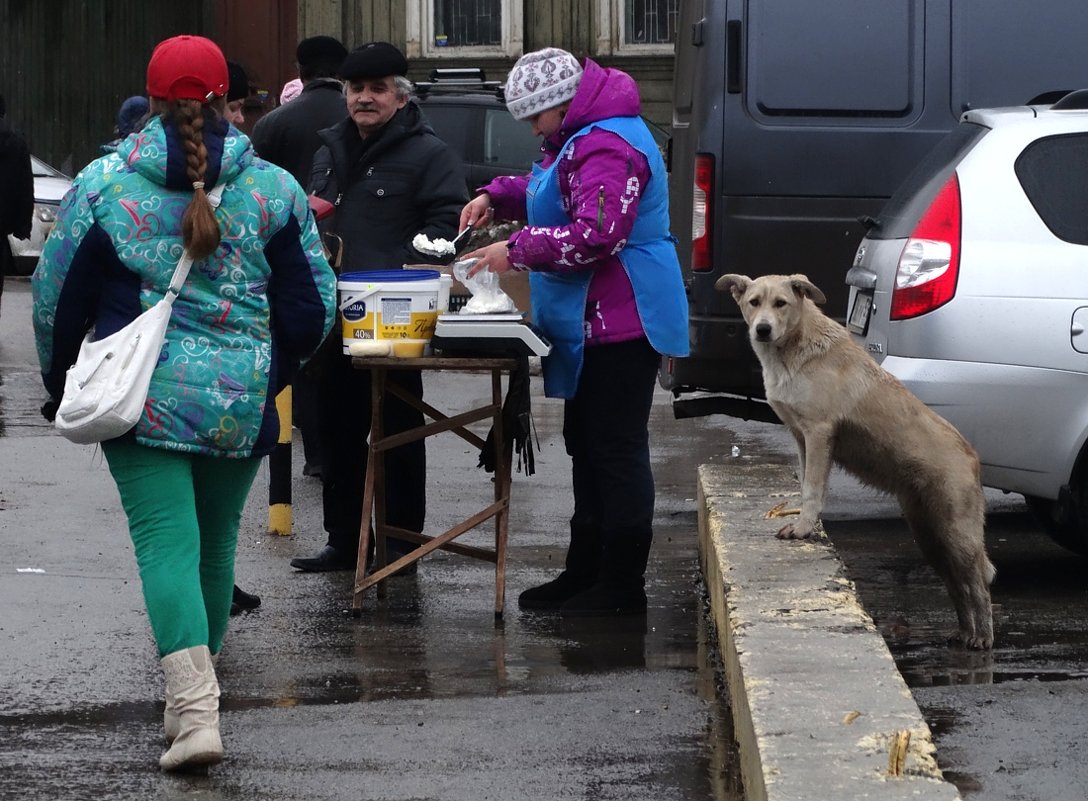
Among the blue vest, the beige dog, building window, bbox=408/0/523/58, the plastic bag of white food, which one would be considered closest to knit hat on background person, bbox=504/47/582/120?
the blue vest

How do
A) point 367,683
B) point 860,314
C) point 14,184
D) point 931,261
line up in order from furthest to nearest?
point 14,184
point 860,314
point 931,261
point 367,683

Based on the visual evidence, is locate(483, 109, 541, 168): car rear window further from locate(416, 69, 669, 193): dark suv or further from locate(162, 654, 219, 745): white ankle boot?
locate(162, 654, 219, 745): white ankle boot

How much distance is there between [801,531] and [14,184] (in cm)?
713

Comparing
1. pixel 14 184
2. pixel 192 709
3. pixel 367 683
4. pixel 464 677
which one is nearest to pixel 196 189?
pixel 192 709

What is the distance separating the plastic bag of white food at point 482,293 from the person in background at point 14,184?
6.27 meters

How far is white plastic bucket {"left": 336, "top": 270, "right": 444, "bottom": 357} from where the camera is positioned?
18.2 ft

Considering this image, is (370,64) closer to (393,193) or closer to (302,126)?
(393,193)

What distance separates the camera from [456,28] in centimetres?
2319

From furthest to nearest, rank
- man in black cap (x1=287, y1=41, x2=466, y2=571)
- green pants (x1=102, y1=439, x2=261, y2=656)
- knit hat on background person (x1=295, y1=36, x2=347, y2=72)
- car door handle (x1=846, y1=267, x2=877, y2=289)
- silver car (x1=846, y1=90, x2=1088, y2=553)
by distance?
knit hat on background person (x1=295, y1=36, x2=347, y2=72), car door handle (x1=846, y1=267, x2=877, y2=289), man in black cap (x1=287, y1=41, x2=466, y2=571), silver car (x1=846, y1=90, x2=1088, y2=553), green pants (x1=102, y1=439, x2=261, y2=656)

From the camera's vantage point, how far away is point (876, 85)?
311 inches

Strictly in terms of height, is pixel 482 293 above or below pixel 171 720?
above

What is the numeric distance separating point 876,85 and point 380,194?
8.68 ft

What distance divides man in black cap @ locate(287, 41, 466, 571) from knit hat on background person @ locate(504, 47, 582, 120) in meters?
0.77

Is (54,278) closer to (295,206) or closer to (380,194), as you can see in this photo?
(295,206)
